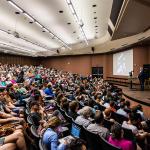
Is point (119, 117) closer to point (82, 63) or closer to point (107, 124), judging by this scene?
point (107, 124)

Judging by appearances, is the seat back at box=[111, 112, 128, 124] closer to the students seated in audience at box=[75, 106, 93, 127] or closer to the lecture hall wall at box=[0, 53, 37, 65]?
the students seated in audience at box=[75, 106, 93, 127]

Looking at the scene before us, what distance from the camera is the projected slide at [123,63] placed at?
742 inches

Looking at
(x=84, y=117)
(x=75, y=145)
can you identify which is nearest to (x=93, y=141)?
(x=75, y=145)

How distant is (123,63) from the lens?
20719mm

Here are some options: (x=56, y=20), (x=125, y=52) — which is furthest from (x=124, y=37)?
(x=56, y=20)

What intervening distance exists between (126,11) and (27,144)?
8.19 m

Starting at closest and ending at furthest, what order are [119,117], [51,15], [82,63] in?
[119,117] → [51,15] → [82,63]

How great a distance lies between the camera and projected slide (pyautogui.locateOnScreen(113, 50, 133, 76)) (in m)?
18.9

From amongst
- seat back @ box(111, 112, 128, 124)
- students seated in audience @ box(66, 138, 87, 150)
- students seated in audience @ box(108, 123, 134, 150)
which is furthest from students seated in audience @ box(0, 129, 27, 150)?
seat back @ box(111, 112, 128, 124)

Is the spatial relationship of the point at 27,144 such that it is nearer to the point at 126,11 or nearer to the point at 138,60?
the point at 126,11

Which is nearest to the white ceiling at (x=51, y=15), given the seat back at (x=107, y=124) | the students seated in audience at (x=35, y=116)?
the students seated in audience at (x=35, y=116)

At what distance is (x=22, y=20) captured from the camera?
47.9ft

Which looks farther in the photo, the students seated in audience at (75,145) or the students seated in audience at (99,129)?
the students seated in audience at (99,129)

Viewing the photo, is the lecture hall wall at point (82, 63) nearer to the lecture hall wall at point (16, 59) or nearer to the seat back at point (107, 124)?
the lecture hall wall at point (16, 59)
